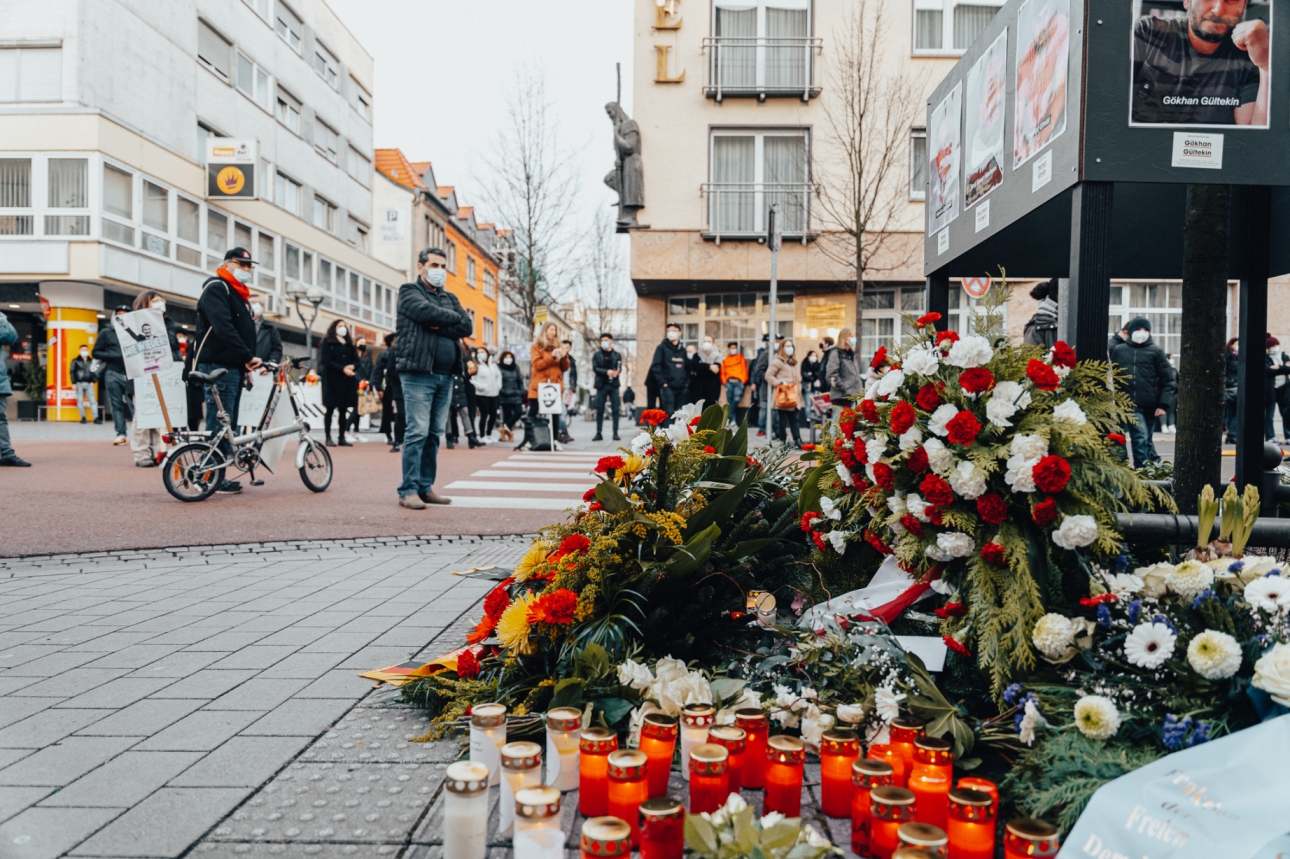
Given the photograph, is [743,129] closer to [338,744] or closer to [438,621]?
[438,621]

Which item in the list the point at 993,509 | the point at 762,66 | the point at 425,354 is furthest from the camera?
the point at 762,66

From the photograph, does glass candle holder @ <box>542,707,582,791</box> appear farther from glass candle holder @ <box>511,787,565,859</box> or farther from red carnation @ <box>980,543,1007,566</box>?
red carnation @ <box>980,543,1007,566</box>

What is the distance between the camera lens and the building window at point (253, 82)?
3203cm

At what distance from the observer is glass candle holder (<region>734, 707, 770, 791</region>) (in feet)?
7.66

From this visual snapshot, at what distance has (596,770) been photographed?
214cm

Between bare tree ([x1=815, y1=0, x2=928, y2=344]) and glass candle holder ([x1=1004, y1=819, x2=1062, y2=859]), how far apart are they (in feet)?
62.8

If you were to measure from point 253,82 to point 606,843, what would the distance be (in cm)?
3656

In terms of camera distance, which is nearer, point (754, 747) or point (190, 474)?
point (754, 747)

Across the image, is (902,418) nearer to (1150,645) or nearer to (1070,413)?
(1070,413)

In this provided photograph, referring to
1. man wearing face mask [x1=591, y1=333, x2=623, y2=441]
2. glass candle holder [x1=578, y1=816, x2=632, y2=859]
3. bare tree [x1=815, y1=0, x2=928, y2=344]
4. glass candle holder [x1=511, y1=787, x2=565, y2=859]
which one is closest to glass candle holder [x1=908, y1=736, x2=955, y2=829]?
glass candle holder [x1=578, y1=816, x2=632, y2=859]

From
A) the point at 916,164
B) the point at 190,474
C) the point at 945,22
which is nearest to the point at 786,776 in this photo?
the point at 190,474

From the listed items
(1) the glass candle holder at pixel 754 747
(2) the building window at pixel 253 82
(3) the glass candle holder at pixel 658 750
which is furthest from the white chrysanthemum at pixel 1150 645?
(2) the building window at pixel 253 82

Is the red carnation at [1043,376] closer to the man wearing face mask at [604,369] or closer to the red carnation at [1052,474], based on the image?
the red carnation at [1052,474]

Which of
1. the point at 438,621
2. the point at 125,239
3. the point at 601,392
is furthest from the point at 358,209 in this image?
the point at 438,621
